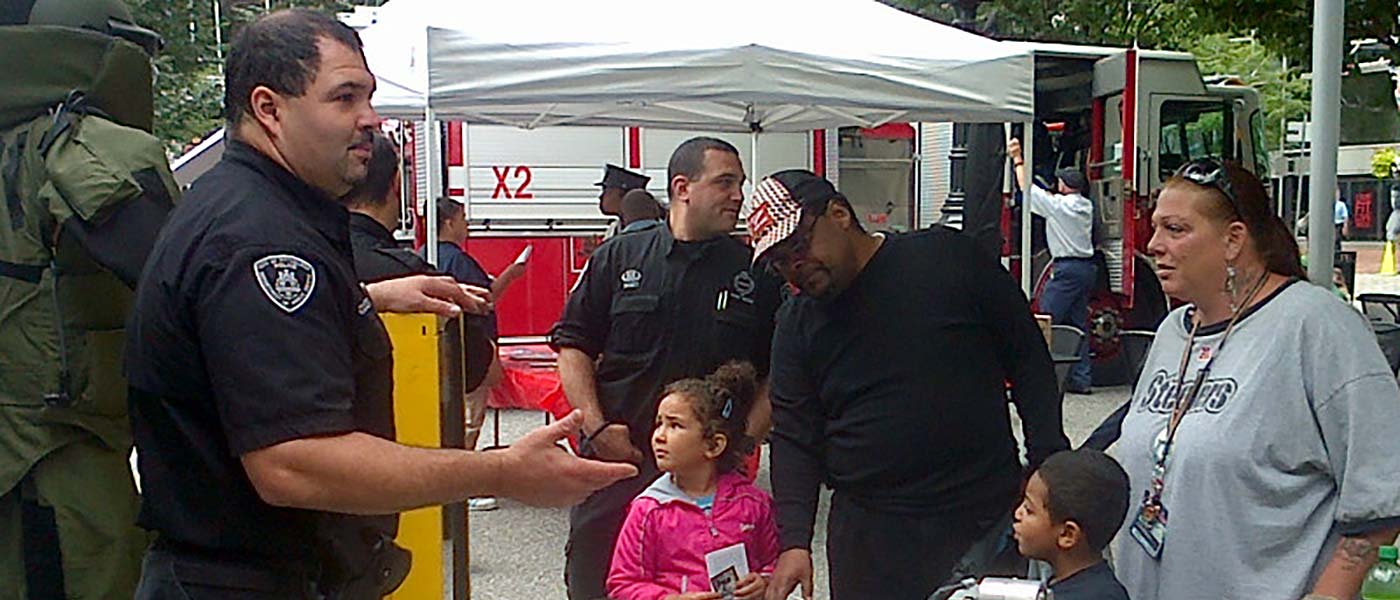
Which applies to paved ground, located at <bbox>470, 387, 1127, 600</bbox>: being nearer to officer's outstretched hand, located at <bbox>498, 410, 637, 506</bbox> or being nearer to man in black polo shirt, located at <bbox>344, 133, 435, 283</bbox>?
man in black polo shirt, located at <bbox>344, 133, 435, 283</bbox>

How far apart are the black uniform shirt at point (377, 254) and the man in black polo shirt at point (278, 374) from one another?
150 cm

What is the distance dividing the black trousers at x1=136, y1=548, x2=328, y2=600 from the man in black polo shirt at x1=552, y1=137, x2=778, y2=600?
1.91 metres

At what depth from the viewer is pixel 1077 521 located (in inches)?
104

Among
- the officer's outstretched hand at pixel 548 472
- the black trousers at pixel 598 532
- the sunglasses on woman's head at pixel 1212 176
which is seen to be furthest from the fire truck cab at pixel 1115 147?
the officer's outstretched hand at pixel 548 472

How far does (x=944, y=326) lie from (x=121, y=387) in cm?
202

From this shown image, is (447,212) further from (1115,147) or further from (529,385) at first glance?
(1115,147)

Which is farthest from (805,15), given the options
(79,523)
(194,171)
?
(194,171)

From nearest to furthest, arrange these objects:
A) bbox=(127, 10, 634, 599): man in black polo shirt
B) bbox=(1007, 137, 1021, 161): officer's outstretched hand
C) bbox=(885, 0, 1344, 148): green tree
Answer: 1. bbox=(127, 10, 634, 599): man in black polo shirt
2. bbox=(885, 0, 1344, 148): green tree
3. bbox=(1007, 137, 1021, 161): officer's outstretched hand

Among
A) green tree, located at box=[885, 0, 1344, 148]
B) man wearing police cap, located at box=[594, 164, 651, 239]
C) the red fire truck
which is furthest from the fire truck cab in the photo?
man wearing police cap, located at box=[594, 164, 651, 239]

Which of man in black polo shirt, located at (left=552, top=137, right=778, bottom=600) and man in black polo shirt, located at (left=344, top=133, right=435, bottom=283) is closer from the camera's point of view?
man in black polo shirt, located at (left=344, top=133, right=435, bottom=283)

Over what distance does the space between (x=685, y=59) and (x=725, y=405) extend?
1863 millimetres

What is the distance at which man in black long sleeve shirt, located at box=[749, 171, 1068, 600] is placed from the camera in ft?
10.4

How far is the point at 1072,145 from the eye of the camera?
1166 centimetres

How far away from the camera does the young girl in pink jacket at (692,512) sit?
132 inches
